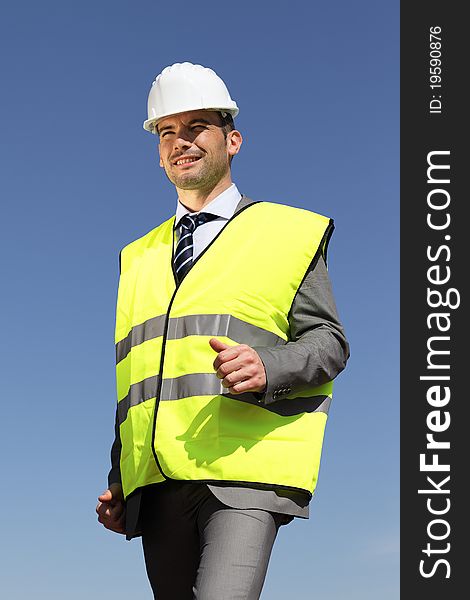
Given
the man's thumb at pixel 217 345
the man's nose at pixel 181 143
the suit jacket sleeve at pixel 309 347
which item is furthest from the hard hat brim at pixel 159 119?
the man's thumb at pixel 217 345

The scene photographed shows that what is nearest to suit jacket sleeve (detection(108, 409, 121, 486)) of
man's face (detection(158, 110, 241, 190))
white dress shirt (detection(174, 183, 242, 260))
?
white dress shirt (detection(174, 183, 242, 260))

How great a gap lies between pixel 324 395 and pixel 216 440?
0.56 m

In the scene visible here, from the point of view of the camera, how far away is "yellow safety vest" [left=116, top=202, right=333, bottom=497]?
434 cm

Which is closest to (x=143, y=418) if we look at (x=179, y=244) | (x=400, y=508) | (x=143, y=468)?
(x=143, y=468)

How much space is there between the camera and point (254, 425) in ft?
14.4

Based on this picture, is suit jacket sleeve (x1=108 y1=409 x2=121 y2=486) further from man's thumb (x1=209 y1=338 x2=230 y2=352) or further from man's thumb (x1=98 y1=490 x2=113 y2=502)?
man's thumb (x1=209 y1=338 x2=230 y2=352)

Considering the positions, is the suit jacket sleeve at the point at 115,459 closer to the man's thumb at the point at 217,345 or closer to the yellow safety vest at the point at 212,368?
the yellow safety vest at the point at 212,368

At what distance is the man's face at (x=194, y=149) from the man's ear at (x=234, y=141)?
0.10 ft

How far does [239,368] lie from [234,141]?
1.42 metres

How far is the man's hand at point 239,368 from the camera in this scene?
13.4ft

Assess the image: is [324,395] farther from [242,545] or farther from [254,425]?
[242,545]

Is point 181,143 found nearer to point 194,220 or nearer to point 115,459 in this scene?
point 194,220

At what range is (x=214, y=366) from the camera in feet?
13.5

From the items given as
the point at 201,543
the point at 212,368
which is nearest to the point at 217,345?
the point at 212,368
